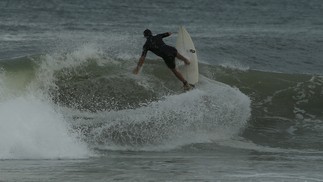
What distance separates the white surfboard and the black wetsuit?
416 mm

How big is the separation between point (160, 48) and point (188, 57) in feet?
3.40

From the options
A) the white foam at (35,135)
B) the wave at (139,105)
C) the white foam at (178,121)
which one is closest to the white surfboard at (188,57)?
the wave at (139,105)

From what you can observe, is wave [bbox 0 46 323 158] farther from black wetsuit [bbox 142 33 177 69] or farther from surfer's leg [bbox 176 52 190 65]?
black wetsuit [bbox 142 33 177 69]

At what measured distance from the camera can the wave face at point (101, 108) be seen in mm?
11836

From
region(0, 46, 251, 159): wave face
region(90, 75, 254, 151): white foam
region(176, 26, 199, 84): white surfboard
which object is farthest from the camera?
region(176, 26, 199, 84): white surfboard

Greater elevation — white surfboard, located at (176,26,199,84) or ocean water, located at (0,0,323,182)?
white surfboard, located at (176,26,199,84)

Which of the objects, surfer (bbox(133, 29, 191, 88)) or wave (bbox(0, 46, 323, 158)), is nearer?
wave (bbox(0, 46, 323, 158))

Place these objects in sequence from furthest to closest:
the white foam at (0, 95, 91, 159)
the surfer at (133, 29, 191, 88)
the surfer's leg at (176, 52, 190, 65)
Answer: the surfer's leg at (176, 52, 190, 65), the surfer at (133, 29, 191, 88), the white foam at (0, 95, 91, 159)

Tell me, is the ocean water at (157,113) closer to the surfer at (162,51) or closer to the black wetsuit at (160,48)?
the surfer at (162,51)

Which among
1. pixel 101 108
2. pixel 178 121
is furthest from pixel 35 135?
pixel 101 108

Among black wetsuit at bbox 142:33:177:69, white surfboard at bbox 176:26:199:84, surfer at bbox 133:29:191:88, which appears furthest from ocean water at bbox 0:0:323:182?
black wetsuit at bbox 142:33:177:69

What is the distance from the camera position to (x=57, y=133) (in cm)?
1187

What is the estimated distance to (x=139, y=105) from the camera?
16.1 meters

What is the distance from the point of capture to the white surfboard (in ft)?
A: 53.5
